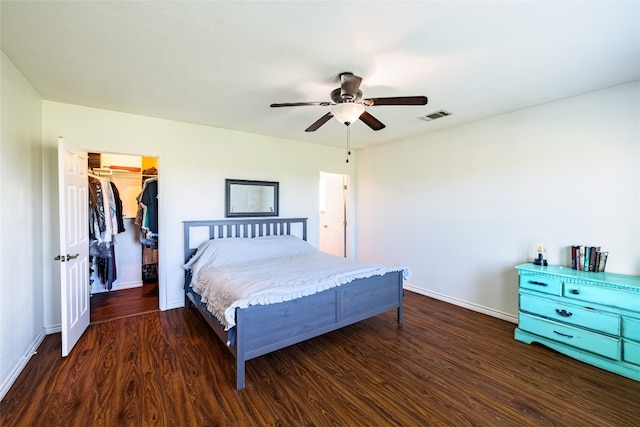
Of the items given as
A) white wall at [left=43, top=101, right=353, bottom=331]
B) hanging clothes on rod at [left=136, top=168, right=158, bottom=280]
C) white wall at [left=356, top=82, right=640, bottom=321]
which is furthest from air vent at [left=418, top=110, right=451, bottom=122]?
hanging clothes on rod at [left=136, top=168, right=158, bottom=280]

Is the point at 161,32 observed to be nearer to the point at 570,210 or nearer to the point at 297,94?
the point at 297,94

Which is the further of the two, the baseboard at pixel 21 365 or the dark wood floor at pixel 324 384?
the baseboard at pixel 21 365

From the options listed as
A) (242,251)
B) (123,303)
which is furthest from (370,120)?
(123,303)

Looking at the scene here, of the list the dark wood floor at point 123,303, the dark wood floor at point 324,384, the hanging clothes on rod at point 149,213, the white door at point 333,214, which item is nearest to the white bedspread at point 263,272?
the dark wood floor at point 324,384

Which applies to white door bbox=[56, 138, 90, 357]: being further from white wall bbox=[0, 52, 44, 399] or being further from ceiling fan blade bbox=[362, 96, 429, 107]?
ceiling fan blade bbox=[362, 96, 429, 107]

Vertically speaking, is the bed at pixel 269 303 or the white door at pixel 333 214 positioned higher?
the white door at pixel 333 214

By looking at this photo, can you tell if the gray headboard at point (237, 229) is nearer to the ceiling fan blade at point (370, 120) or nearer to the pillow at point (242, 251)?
the pillow at point (242, 251)

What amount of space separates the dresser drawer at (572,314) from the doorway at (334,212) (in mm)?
3209

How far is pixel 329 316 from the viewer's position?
269cm

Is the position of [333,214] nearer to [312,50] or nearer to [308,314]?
[308,314]

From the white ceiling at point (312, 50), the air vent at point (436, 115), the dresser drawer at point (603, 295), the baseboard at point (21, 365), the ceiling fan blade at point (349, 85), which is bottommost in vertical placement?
the baseboard at point (21, 365)

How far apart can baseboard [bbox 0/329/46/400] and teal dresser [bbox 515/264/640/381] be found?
4520 mm

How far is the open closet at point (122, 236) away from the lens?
3814mm

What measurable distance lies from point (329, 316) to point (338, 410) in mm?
858
